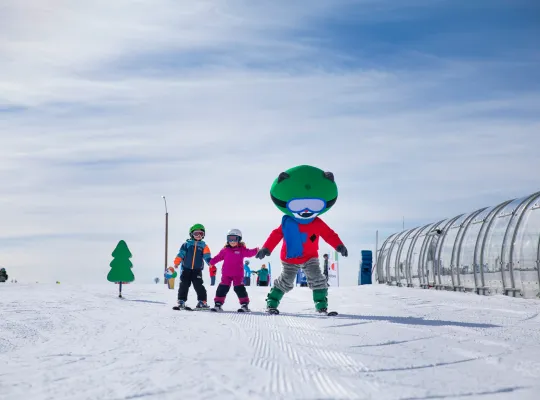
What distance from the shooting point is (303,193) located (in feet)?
32.7

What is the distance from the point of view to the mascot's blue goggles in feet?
32.9

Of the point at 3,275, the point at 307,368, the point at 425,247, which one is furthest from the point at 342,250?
the point at 3,275

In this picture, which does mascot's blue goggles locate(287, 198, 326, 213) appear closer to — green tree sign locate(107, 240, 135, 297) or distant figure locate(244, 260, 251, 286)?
green tree sign locate(107, 240, 135, 297)

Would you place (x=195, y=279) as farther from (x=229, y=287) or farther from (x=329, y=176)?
(x=329, y=176)

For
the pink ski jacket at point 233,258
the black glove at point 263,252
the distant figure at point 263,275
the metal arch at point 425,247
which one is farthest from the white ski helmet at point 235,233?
the distant figure at point 263,275

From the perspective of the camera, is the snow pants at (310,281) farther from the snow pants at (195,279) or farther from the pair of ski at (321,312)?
the snow pants at (195,279)

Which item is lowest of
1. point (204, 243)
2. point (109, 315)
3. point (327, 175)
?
point (109, 315)

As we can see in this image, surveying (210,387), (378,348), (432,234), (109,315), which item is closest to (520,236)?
(432,234)

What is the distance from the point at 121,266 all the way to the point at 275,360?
14.0 m

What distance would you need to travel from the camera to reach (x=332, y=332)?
6.64m

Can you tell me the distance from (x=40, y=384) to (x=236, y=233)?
790 centimetres

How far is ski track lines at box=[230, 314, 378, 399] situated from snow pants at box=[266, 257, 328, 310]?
361 cm

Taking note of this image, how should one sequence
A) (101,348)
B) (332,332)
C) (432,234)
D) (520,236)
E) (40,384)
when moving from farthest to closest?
1. (432,234)
2. (520,236)
3. (332,332)
4. (101,348)
5. (40,384)

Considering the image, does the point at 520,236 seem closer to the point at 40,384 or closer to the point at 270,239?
the point at 270,239
